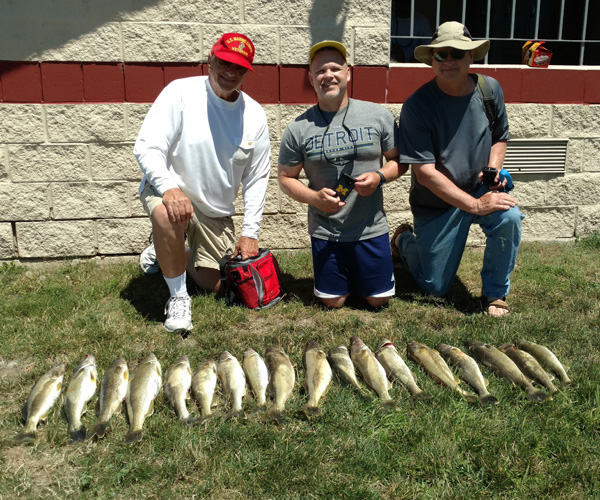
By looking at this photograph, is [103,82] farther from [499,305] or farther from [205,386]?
[499,305]

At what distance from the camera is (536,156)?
646cm

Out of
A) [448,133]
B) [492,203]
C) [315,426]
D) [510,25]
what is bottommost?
[315,426]

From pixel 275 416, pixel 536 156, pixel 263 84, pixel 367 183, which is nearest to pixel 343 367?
pixel 275 416

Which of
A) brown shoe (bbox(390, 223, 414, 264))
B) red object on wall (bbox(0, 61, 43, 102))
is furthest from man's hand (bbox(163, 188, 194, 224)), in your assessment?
brown shoe (bbox(390, 223, 414, 264))

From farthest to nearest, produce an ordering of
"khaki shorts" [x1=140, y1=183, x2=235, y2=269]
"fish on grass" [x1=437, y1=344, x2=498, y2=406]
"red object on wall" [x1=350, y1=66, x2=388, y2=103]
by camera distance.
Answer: "red object on wall" [x1=350, y1=66, x2=388, y2=103]
"khaki shorts" [x1=140, y1=183, x2=235, y2=269]
"fish on grass" [x1=437, y1=344, x2=498, y2=406]

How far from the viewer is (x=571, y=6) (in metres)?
7.15

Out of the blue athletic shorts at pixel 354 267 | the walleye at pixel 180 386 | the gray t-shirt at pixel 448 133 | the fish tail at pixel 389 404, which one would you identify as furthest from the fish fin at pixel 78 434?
the gray t-shirt at pixel 448 133

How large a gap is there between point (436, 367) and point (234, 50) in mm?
2819

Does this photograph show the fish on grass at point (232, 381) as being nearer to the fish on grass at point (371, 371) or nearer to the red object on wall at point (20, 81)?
the fish on grass at point (371, 371)

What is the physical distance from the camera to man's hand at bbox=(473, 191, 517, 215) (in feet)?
14.7

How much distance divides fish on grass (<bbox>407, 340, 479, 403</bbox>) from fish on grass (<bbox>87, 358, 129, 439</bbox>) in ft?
6.03

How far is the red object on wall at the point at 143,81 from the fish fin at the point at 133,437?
12.0ft

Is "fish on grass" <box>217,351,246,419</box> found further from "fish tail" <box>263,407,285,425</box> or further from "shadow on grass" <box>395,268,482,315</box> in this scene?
"shadow on grass" <box>395,268,482,315</box>

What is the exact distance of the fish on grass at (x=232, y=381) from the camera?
10.6 ft
